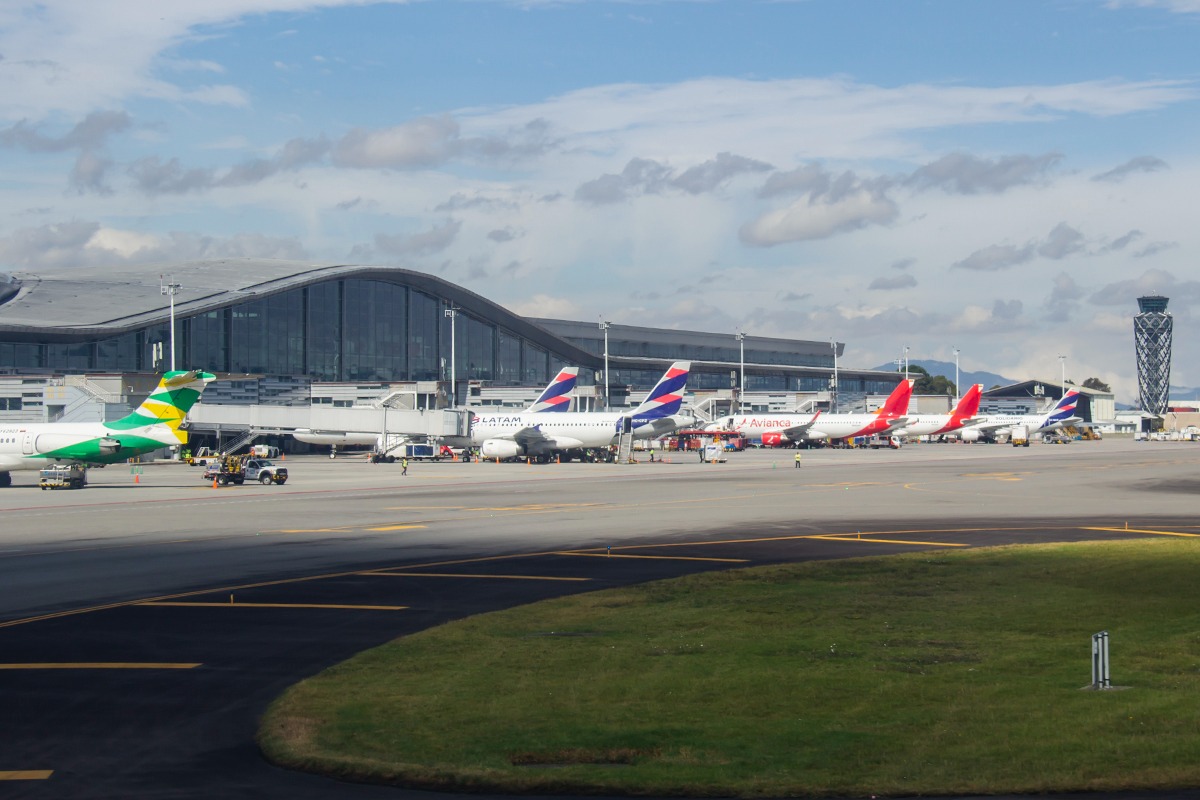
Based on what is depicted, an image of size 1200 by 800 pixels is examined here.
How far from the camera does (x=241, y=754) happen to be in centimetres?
1242

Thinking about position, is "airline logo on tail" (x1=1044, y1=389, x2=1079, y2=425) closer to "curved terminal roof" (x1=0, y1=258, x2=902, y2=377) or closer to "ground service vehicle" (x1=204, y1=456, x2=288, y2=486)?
"curved terminal roof" (x1=0, y1=258, x2=902, y2=377)

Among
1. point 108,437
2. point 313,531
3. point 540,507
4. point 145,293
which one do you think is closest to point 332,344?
point 145,293

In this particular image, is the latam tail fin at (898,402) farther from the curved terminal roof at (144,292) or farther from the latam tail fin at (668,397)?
the curved terminal roof at (144,292)

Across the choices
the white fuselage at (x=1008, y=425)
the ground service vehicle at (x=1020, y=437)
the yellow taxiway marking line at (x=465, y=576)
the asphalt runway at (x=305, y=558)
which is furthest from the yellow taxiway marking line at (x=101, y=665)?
the white fuselage at (x=1008, y=425)

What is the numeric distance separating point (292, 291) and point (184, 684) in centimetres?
12450

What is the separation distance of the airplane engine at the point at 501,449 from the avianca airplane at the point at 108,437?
33223 mm

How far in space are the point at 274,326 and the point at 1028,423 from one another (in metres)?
93.5

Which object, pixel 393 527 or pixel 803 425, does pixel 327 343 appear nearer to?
pixel 803 425

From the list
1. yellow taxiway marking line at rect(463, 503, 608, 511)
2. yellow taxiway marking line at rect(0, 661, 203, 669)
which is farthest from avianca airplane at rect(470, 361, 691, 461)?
yellow taxiway marking line at rect(0, 661, 203, 669)

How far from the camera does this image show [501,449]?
9338 centimetres

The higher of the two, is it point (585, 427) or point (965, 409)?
point (965, 409)

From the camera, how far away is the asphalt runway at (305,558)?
13.2 metres

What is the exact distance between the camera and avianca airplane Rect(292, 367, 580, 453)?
331 feet

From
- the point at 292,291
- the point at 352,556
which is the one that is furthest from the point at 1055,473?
the point at 292,291
